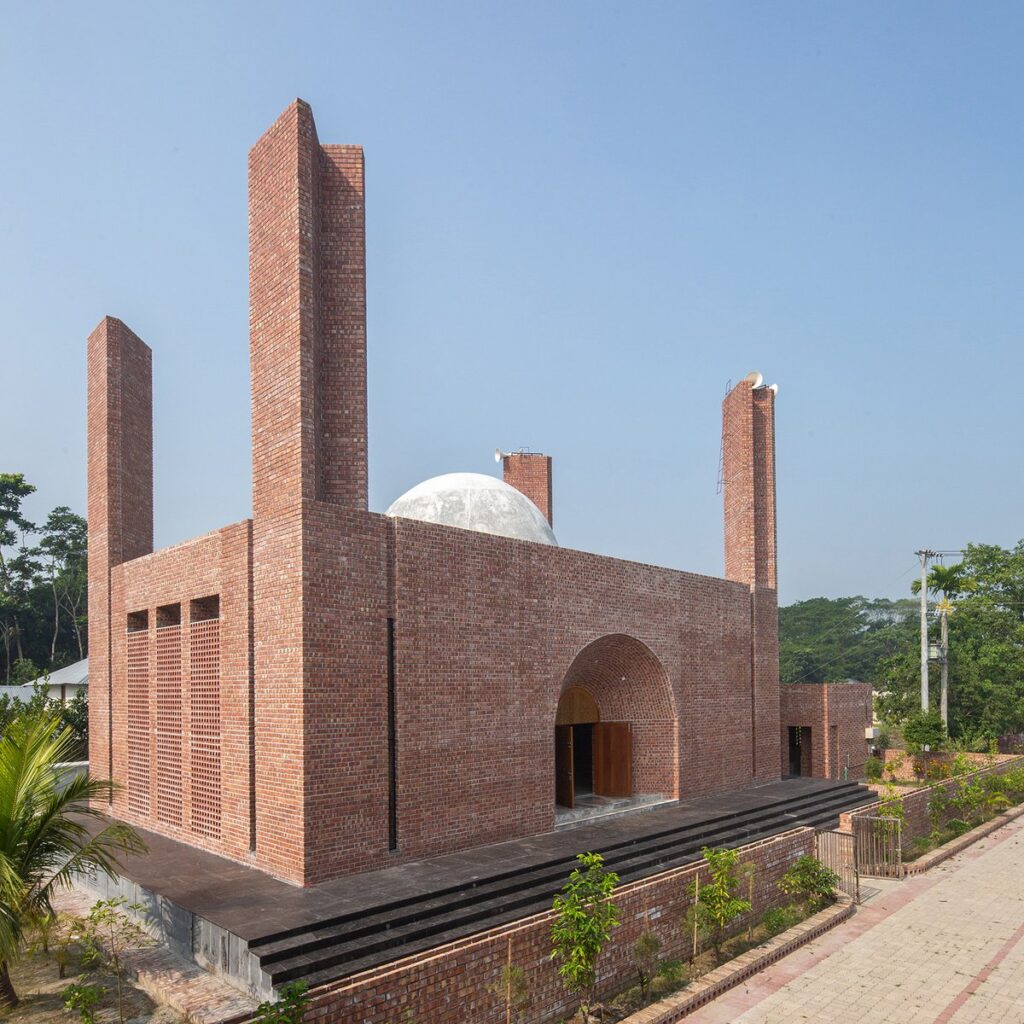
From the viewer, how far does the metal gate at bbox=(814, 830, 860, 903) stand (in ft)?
39.3

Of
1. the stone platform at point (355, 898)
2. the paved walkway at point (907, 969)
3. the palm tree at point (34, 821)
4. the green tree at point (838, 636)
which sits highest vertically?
the palm tree at point (34, 821)

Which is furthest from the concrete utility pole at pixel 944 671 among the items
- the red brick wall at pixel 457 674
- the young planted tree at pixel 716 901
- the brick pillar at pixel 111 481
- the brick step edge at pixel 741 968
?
the brick pillar at pixel 111 481

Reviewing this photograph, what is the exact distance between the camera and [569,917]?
7.42m

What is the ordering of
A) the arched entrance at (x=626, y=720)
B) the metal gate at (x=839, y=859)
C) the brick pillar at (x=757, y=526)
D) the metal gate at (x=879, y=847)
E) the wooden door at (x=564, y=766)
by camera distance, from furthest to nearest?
the brick pillar at (x=757, y=526), the arched entrance at (x=626, y=720), the wooden door at (x=564, y=766), the metal gate at (x=879, y=847), the metal gate at (x=839, y=859)

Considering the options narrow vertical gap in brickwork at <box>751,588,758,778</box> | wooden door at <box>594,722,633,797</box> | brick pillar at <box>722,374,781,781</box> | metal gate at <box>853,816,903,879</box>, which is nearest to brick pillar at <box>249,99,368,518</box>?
wooden door at <box>594,722,633,797</box>

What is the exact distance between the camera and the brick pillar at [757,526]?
1873 cm

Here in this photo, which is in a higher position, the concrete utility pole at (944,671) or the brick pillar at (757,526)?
the brick pillar at (757,526)

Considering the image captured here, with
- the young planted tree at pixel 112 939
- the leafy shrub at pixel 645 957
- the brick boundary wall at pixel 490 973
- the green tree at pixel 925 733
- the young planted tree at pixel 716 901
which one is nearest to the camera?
the brick boundary wall at pixel 490 973

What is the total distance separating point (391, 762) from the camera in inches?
415

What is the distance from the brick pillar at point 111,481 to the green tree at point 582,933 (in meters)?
10.5

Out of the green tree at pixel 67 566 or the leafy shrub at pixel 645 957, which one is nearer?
the leafy shrub at pixel 645 957

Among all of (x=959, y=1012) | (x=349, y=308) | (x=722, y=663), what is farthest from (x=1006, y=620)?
(x=349, y=308)

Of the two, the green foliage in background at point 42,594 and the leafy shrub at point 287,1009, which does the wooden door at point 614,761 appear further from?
the green foliage in background at point 42,594

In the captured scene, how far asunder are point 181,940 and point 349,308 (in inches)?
313
